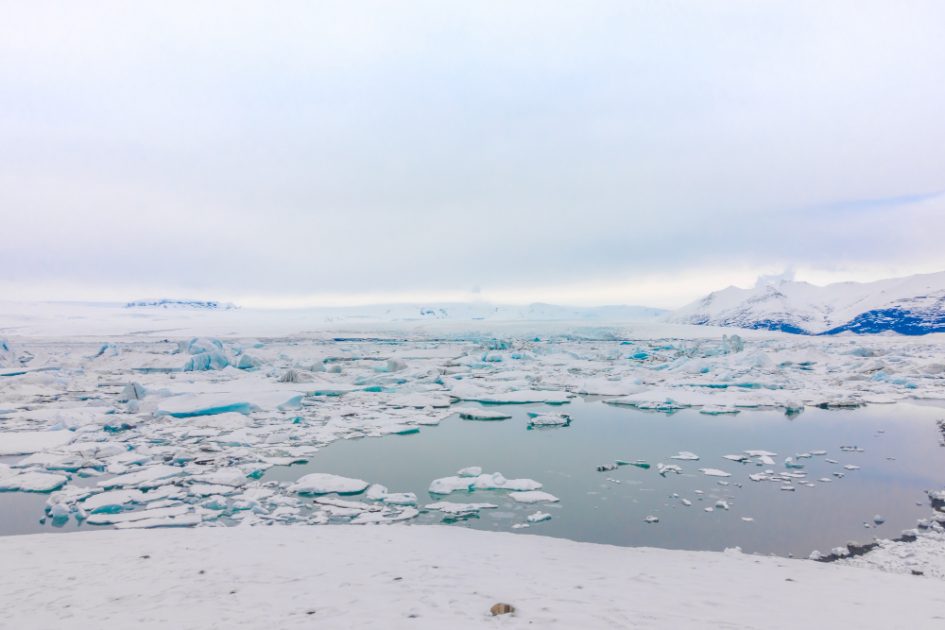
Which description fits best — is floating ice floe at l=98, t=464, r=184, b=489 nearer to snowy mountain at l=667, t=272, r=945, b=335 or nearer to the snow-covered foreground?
the snow-covered foreground

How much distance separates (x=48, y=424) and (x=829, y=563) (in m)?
13.8

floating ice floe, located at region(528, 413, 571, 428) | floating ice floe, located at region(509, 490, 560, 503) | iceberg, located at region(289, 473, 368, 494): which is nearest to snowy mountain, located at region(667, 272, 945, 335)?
floating ice floe, located at region(528, 413, 571, 428)

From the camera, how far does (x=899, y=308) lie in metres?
58.0

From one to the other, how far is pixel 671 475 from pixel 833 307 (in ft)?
260

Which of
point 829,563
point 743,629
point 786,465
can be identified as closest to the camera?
point 743,629

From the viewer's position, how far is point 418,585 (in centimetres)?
388

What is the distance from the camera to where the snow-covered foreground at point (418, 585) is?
129 inches

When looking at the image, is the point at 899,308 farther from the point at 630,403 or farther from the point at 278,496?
the point at 278,496

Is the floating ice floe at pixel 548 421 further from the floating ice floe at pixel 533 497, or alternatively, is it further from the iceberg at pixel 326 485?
the iceberg at pixel 326 485

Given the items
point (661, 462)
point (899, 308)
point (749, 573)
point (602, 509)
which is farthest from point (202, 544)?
point (899, 308)

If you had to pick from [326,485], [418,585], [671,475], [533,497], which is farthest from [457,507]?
[671,475]

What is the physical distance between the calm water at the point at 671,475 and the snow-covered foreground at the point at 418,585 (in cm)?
85

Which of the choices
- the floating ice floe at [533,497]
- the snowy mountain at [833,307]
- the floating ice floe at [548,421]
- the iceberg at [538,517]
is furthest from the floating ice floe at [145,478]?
the snowy mountain at [833,307]

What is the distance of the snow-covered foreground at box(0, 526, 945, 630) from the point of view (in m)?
3.28
